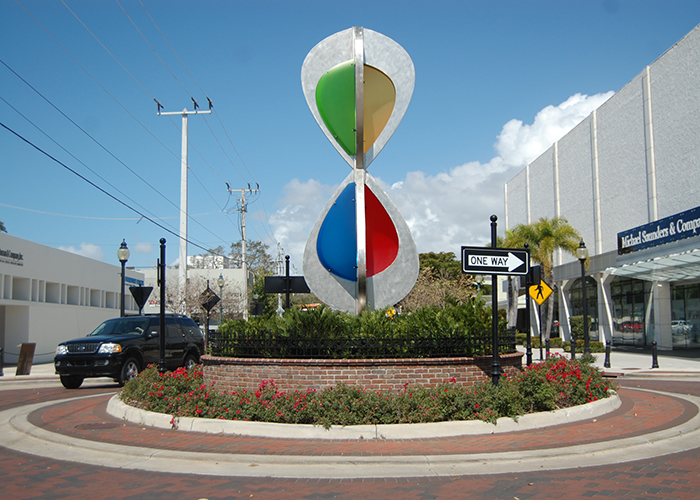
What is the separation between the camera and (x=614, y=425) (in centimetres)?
952

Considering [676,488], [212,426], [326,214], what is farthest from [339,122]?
[676,488]

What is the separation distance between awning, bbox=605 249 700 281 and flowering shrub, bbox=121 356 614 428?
1779 centimetres

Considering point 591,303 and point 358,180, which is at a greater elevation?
point 358,180

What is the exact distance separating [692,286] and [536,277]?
16.9m

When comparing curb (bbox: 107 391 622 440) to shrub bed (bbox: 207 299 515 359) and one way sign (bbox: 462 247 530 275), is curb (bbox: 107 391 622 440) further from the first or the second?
one way sign (bbox: 462 247 530 275)

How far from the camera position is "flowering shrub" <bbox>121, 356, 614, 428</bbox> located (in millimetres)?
9062

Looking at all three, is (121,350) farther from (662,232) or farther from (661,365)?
(662,232)

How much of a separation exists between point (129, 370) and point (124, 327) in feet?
5.17

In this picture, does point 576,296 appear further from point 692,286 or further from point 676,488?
point 676,488

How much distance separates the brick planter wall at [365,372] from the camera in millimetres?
9961

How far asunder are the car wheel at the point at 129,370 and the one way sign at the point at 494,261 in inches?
371

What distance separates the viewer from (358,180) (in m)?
13.2

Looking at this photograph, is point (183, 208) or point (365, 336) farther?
point (183, 208)

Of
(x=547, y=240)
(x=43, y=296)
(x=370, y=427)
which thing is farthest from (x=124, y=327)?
(x=547, y=240)
